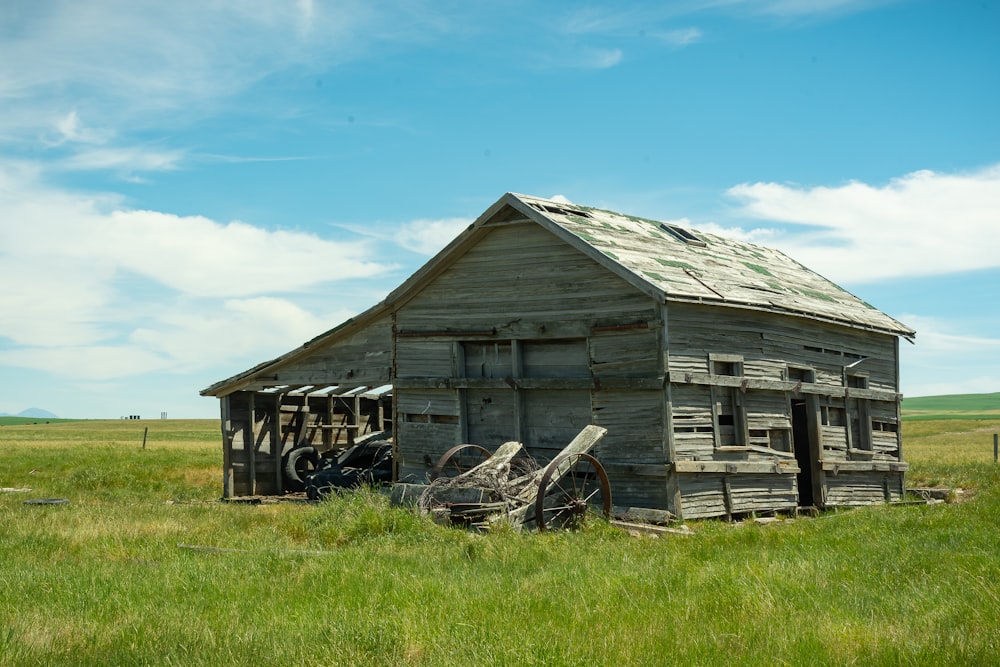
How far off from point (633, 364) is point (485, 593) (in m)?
7.74

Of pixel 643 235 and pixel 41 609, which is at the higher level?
pixel 643 235

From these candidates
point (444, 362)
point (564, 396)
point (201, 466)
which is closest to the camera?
point (564, 396)

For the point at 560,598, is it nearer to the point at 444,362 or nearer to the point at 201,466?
the point at 444,362

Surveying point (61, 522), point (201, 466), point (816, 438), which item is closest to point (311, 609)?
point (61, 522)

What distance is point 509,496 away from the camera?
531 inches

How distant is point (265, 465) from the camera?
2361cm

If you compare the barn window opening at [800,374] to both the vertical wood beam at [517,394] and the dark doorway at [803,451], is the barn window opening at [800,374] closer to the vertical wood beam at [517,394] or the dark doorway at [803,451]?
the dark doorway at [803,451]

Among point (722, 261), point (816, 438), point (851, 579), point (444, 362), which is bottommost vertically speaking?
point (851, 579)

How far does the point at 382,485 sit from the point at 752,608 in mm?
13180

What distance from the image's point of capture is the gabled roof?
16.2 m

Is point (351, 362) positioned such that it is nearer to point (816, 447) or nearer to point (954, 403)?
point (816, 447)

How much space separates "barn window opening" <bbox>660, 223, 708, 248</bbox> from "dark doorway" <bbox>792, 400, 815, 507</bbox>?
3.99 m

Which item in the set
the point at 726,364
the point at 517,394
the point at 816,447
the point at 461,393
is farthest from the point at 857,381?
the point at 461,393

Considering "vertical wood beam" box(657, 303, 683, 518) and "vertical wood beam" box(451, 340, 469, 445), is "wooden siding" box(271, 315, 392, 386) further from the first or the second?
"vertical wood beam" box(657, 303, 683, 518)
